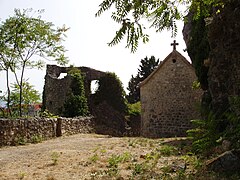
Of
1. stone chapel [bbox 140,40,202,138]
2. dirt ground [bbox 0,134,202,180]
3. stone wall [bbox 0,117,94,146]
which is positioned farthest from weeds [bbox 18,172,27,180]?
stone chapel [bbox 140,40,202,138]

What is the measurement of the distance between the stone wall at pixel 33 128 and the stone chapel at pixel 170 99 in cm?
458

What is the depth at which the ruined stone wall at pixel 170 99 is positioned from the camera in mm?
17438

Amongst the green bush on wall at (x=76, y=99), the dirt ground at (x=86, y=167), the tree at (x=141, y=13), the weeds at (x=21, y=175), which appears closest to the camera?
the tree at (x=141, y=13)

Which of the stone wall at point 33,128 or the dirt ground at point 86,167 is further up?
the stone wall at point 33,128

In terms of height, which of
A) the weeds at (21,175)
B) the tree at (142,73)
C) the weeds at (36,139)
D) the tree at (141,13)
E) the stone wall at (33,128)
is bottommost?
the weeds at (21,175)

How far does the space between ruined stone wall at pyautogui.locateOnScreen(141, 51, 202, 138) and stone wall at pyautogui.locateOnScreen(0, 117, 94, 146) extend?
460 centimetres

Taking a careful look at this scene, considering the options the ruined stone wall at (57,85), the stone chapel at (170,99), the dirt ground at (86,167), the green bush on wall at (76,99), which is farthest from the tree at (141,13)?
the ruined stone wall at (57,85)

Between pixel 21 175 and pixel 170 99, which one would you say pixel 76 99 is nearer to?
pixel 170 99

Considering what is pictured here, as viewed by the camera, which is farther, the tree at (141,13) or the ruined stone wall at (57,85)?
the ruined stone wall at (57,85)

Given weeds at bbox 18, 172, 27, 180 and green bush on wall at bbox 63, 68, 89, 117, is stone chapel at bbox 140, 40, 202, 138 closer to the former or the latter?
green bush on wall at bbox 63, 68, 89, 117

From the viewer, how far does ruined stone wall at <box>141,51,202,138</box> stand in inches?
687

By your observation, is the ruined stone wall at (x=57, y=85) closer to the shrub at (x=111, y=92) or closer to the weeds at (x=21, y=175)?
the shrub at (x=111, y=92)

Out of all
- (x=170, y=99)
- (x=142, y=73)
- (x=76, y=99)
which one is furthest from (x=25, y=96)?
(x=142, y=73)

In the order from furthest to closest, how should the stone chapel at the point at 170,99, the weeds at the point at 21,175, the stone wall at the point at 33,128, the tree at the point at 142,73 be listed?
1. the tree at the point at 142,73
2. the stone chapel at the point at 170,99
3. the stone wall at the point at 33,128
4. the weeds at the point at 21,175
